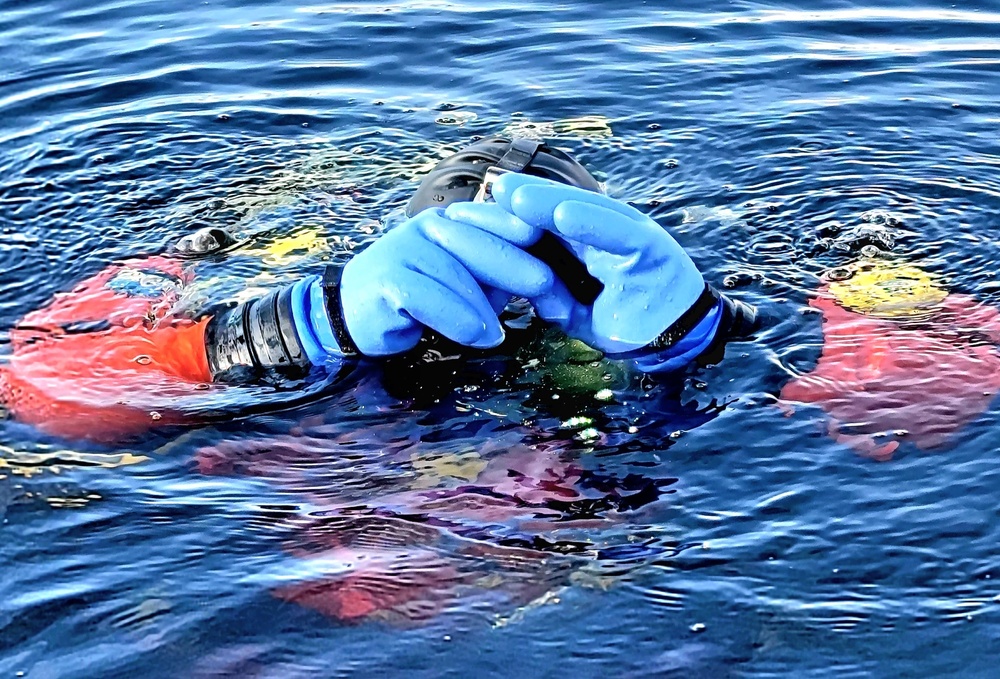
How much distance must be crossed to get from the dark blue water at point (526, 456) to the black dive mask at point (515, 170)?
29 cm

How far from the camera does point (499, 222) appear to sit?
367 centimetres

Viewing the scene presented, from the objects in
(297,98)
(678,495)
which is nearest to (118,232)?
(297,98)

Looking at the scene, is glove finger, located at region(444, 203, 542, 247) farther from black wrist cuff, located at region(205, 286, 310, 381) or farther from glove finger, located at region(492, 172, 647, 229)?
black wrist cuff, located at region(205, 286, 310, 381)

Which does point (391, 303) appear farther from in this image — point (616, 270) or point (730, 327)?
point (730, 327)

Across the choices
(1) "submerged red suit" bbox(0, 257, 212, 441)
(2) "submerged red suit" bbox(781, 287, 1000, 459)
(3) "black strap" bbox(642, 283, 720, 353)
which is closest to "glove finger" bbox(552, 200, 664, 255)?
(3) "black strap" bbox(642, 283, 720, 353)

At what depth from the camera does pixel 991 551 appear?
3.26 metres

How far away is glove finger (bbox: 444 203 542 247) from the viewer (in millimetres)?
3658

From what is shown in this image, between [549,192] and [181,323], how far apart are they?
1.36 meters

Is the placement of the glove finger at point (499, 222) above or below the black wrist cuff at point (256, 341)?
above

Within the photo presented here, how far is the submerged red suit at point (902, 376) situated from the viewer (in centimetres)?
372

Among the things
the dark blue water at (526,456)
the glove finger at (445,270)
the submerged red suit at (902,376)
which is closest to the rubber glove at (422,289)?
the glove finger at (445,270)

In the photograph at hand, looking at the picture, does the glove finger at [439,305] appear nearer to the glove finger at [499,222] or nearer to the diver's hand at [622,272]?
the glove finger at [499,222]

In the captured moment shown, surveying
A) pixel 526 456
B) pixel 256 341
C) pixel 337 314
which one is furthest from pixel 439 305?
pixel 256 341

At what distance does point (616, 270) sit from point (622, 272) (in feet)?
0.06
